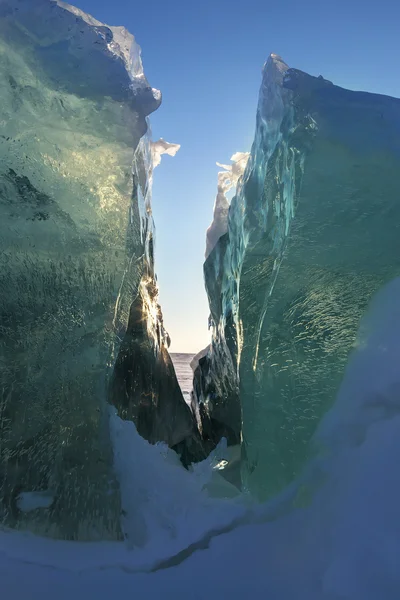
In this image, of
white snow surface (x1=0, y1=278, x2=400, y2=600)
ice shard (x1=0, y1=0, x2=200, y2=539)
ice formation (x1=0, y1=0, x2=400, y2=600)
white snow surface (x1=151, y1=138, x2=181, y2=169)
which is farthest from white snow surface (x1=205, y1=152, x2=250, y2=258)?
white snow surface (x1=0, y1=278, x2=400, y2=600)

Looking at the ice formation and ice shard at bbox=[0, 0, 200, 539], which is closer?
the ice formation

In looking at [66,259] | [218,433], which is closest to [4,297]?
[66,259]

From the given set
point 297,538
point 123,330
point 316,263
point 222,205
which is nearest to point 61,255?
point 123,330

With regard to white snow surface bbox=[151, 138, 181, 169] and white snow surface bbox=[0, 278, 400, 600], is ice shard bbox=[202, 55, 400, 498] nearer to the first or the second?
white snow surface bbox=[0, 278, 400, 600]

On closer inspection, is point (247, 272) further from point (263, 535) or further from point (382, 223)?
point (263, 535)

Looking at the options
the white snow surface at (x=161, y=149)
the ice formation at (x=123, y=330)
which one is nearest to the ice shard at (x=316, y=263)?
the ice formation at (x=123, y=330)

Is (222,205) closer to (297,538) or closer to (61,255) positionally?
(61,255)
